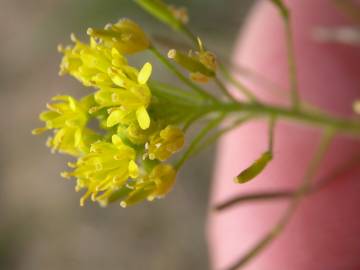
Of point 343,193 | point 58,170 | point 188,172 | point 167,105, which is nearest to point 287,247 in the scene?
point 343,193

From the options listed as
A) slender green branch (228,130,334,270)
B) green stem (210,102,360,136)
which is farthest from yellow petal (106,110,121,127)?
slender green branch (228,130,334,270)

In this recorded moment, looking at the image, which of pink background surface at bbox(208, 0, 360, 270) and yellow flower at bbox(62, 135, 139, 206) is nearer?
yellow flower at bbox(62, 135, 139, 206)

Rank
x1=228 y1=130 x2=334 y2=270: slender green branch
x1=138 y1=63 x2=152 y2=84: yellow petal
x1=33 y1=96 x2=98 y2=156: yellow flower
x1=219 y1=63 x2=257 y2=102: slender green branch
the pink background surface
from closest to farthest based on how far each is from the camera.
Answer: x1=138 y1=63 x2=152 y2=84: yellow petal, x1=33 y1=96 x2=98 y2=156: yellow flower, x1=219 y1=63 x2=257 y2=102: slender green branch, x1=228 y1=130 x2=334 y2=270: slender green branch, the pink background surface

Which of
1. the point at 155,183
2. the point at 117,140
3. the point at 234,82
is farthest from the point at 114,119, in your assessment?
the point at 234,82

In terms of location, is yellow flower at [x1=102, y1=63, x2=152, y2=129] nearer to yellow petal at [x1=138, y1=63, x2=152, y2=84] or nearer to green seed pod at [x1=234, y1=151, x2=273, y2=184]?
yellow petal at [x1=138, y1=63, x2=152, y2=84]

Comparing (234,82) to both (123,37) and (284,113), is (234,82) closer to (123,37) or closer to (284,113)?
(284,113)

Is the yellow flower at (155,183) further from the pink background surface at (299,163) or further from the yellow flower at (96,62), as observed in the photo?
the pink background surface at (299,163)
